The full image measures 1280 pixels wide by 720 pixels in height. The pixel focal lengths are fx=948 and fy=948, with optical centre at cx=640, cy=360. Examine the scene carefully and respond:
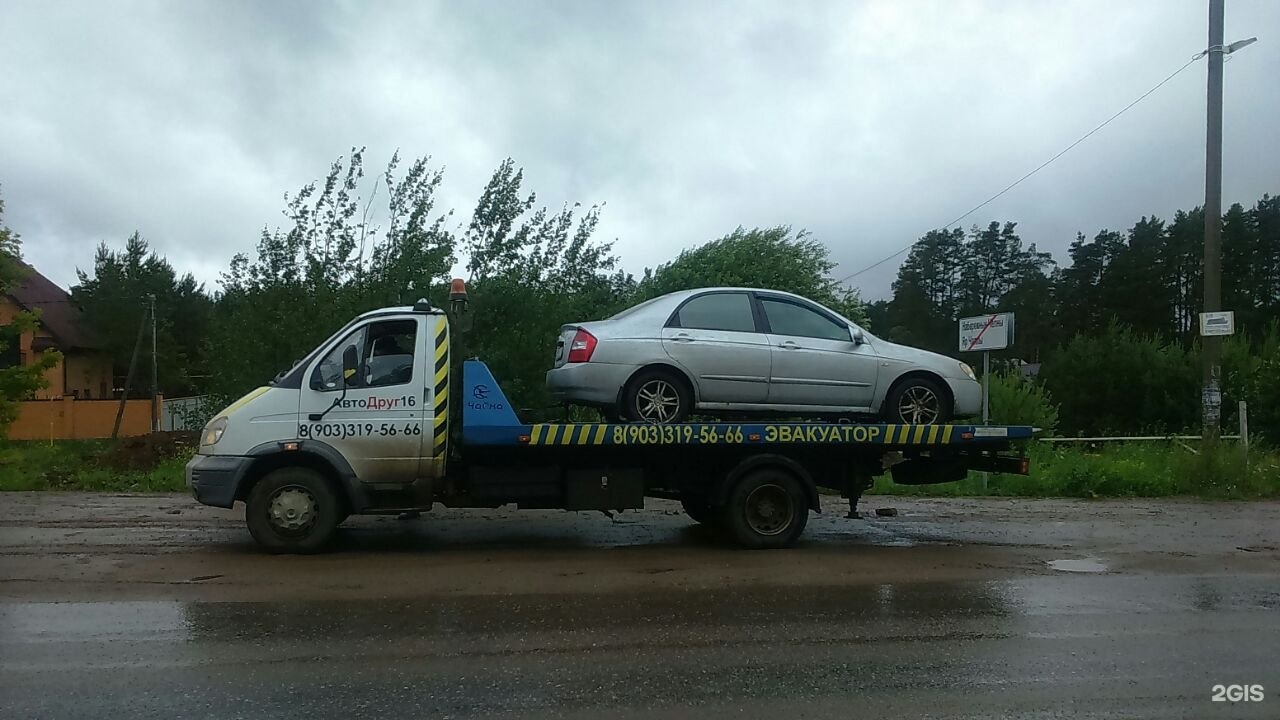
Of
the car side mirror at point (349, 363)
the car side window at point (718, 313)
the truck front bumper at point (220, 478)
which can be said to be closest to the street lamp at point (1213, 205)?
the car side window at point (718, 313)

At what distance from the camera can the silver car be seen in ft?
29.2

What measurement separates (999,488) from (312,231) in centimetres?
1228

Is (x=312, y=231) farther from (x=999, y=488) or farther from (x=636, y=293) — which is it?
(x=636, y=293)

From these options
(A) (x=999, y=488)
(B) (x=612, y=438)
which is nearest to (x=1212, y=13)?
(A) (x=999, y=488)

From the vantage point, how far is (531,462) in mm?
9195

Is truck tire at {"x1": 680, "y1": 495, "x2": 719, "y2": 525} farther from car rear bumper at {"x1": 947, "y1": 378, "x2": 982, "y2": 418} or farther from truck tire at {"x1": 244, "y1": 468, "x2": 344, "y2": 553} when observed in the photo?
truck tire at {"x1": 244, "y1": 468, "x2": 344, "y2": 553}

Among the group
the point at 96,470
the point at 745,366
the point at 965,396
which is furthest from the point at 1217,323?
the point at 96,470

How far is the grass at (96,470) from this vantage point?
14.7 meters

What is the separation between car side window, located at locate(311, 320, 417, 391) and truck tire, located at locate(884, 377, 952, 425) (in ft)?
15.5

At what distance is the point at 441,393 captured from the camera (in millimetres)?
8875

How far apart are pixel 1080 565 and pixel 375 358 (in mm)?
6847

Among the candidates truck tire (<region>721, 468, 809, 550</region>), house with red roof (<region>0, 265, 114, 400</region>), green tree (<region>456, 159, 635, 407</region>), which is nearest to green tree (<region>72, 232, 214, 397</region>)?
house with red roof (<region>0, 265, 114, 400</region>)

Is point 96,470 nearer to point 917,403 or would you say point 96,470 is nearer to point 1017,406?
point 917,403

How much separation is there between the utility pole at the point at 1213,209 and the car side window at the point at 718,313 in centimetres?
1043
